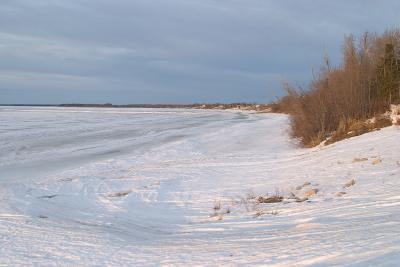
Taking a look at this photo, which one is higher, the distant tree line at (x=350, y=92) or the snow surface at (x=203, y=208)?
the distant tree line at (x=350, y=92)

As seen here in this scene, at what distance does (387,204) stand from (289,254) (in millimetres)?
3851

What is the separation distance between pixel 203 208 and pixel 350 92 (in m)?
16.7

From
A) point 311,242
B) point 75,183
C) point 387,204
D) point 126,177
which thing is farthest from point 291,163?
point 311,242

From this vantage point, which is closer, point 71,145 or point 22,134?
point 71,145

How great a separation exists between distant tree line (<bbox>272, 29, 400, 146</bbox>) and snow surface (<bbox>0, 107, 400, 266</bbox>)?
5224mm

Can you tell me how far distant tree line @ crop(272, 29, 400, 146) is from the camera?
25.0m

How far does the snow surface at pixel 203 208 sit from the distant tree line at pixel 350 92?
5.22 meters

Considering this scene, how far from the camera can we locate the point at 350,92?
82.9 ft

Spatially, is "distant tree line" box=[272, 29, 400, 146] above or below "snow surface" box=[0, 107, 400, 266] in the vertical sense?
above

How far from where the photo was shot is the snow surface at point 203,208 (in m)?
6.32

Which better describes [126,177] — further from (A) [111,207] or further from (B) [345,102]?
(B) [345,102]

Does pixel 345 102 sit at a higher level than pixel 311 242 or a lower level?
higher

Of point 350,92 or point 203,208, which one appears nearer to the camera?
point 203,208

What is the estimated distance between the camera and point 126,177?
15.8 m
